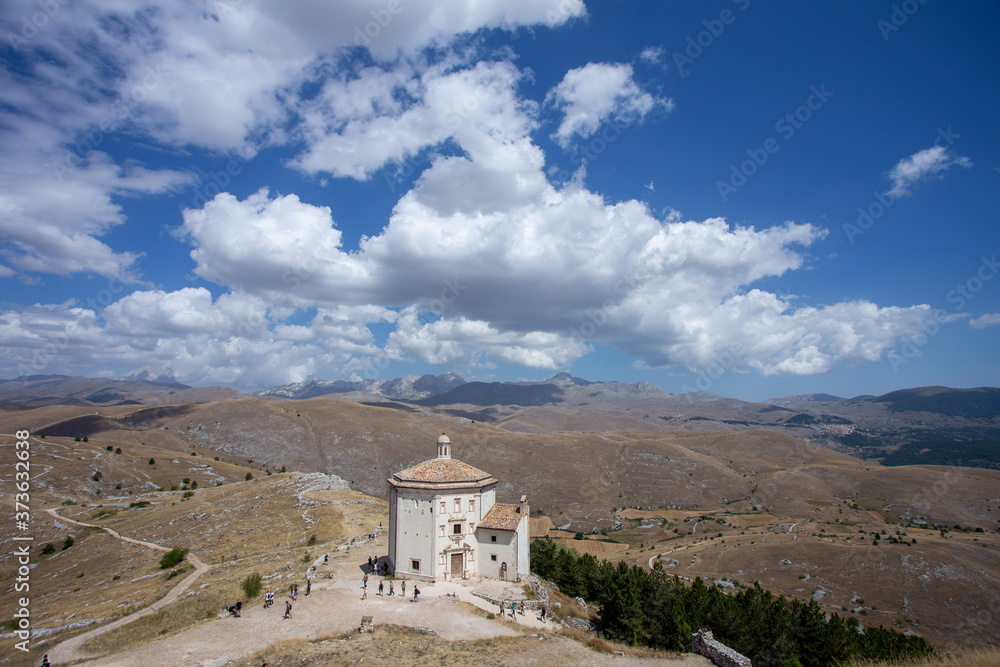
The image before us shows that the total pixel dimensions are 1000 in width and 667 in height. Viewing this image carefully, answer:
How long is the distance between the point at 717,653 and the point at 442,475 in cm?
2323

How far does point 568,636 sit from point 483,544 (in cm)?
1205

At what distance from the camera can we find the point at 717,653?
2900cm

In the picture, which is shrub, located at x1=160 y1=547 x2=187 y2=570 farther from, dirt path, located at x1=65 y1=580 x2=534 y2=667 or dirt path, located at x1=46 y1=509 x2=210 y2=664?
dirt path, located at x1=65 y1=580 x2=534 y2=667

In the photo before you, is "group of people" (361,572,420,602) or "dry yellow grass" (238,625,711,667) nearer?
"dry yellow grass" (238,625,711,667)

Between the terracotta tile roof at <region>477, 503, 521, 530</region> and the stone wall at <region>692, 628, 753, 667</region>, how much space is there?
618 inches

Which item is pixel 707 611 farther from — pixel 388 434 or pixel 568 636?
pixel 388 434

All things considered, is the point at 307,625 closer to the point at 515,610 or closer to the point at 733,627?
the point at 515,610

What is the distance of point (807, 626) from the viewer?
122 feet

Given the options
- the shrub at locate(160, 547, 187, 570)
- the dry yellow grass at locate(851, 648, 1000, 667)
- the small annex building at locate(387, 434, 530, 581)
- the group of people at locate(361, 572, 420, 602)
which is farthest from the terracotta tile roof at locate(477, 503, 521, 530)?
the shrub at locate(160, 547, 187, 570)

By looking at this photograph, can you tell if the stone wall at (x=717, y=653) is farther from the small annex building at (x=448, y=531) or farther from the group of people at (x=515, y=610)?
the small annex building at (x=448, y=531)

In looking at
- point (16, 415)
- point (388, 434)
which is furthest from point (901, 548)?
point (16, 415)

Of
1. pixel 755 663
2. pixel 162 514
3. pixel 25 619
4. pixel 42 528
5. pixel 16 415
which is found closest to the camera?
pixel 755 663

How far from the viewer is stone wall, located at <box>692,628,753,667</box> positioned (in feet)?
91.2

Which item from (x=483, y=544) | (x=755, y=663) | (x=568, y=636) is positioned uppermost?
(x=483, y=544)
